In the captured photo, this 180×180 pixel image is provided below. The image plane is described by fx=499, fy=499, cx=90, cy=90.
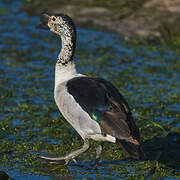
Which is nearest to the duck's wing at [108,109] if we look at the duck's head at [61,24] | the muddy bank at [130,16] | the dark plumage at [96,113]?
the dark plumage at [96,113]

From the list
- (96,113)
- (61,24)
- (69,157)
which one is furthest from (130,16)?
(96,113)

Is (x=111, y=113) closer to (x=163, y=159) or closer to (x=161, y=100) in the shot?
(x=163, y=159)

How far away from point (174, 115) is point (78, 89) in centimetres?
295

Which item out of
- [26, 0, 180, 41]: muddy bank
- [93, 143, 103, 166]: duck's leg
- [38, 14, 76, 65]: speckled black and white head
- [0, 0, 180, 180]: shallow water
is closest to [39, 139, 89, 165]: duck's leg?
[0, 0, 180, 180]: shallow water

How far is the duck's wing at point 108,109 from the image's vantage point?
615 cm

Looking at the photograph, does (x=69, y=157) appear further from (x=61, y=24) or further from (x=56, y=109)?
(x=56, y=109)

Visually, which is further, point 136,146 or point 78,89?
point 78,89

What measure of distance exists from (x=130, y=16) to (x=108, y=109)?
811 cm

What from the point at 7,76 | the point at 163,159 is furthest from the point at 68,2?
the point at 163,159

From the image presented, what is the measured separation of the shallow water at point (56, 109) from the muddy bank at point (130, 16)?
527 millimetres

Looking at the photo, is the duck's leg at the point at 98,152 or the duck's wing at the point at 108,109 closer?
the duck's wing at the point at 108,109

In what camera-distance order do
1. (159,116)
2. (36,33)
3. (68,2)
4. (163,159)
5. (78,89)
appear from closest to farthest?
(78,89) → (163,159) → (159,116) → (36,33) → (68,2)

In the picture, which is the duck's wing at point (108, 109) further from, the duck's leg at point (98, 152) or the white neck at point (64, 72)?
the duck's leg at point (98, 152)

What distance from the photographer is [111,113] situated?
636 cm
